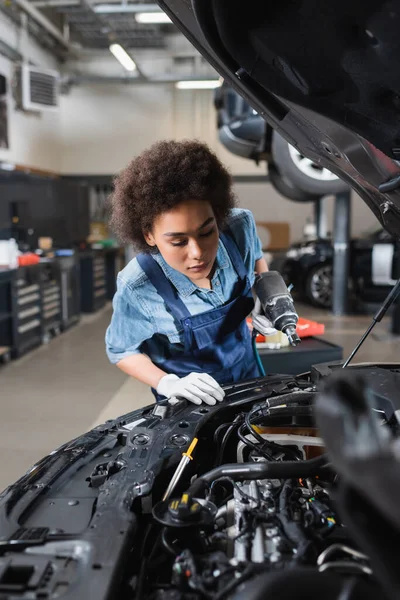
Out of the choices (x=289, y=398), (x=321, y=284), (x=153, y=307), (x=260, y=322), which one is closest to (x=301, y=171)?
(x=321, y=284)

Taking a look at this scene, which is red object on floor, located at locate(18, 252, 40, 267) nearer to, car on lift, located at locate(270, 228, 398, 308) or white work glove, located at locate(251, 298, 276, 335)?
car on lift, located at locate(270, 228, 398, 308)

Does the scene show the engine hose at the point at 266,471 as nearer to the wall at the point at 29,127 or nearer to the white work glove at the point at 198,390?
the white work glove at the point at 198,390

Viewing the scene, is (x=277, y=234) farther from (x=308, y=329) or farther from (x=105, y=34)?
(x=308, y=329)

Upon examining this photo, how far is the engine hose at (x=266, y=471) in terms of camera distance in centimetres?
98

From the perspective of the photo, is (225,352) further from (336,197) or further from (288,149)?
(336,197)

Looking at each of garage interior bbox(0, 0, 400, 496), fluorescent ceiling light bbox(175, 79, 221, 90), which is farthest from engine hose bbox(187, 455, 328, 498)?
fluorescent ceiling light bbox(175, 79, 221, 90)

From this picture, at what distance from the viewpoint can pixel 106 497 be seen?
0.95m

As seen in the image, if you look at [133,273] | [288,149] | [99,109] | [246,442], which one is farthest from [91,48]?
[246,442]

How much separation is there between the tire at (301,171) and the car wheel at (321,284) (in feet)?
5.99

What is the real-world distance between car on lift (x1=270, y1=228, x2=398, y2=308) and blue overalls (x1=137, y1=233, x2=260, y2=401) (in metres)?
4.65

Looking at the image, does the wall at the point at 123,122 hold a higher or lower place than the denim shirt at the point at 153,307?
higher

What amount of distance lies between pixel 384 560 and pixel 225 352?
1.23 meters

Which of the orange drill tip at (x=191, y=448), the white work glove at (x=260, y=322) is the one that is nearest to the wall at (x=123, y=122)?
the white work glove at (x=260, y=322)

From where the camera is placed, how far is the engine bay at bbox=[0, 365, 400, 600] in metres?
0.51
